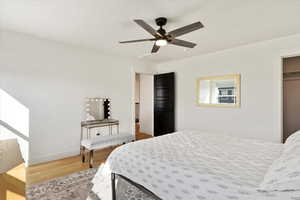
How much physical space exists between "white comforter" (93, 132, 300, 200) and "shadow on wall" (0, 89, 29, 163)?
2.02m

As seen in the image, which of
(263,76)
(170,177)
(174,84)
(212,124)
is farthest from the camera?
(174,84)

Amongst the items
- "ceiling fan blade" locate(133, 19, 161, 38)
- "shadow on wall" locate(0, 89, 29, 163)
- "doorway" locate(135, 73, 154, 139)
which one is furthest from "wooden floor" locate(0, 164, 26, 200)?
"doorway" locate(135, 73, 154, 139)

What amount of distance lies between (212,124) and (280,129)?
1.33 meters

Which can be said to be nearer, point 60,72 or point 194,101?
point 60,72

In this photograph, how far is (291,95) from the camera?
3803 mm

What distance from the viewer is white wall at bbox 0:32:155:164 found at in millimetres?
2783

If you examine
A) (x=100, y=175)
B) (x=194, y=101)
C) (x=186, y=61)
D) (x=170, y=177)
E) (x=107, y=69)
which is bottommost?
(x=100, y=175)

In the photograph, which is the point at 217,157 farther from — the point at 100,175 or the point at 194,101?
the point at 194,101

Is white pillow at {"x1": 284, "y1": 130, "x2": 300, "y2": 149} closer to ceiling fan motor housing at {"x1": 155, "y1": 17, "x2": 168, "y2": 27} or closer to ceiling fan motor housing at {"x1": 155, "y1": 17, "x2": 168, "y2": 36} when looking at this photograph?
ceiling fan motor housing at {"x1": 155, "y1": 17, "x2": 168, "y2": 36}

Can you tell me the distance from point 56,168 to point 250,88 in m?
4.17

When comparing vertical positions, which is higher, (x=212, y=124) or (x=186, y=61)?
(x=186, y=61)

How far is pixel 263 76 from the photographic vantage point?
10.3 feet

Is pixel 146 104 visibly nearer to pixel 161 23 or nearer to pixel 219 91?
pixel 219 91

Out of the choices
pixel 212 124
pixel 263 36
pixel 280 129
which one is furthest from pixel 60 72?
pixel 280 129
